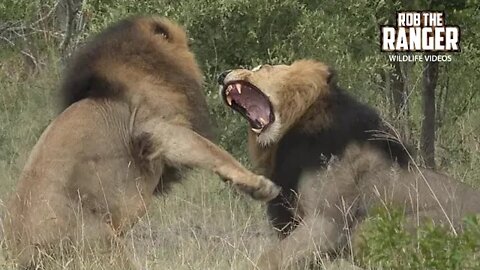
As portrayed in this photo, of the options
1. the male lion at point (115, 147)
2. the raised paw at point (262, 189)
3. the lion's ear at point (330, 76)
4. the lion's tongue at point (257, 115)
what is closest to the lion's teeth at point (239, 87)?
the lion's tongue at point (257, 115)

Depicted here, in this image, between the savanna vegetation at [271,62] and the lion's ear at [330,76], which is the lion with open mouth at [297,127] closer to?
the lion's ear at [330,76]

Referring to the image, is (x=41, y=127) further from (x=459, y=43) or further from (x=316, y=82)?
(x=316, y=82)

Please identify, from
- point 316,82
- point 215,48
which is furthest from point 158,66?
point 215,48

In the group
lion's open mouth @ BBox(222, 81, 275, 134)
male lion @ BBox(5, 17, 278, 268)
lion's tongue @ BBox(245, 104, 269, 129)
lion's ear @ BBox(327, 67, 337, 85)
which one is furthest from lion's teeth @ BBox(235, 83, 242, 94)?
lion's ear @ BBox(327, 67, 337, 85)

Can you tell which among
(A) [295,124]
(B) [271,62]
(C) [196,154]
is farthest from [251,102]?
(B) [271,62]

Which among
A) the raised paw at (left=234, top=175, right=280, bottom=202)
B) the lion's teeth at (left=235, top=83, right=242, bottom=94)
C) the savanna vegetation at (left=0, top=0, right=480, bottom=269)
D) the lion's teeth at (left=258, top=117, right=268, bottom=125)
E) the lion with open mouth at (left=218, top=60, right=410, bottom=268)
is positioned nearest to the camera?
the raised paw at (left=234, top=175, right=280, bottom=202)

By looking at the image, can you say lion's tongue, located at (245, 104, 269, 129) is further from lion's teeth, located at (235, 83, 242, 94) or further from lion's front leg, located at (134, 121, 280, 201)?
lion's front leg, located at (134, 121, 280, 201)

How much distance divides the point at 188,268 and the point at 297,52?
3.28 metres

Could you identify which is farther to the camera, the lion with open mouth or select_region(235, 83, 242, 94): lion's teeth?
select_region(235, 83, 242, 94): lion's teeth

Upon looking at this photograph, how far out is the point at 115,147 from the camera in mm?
5992

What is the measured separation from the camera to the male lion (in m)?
5.66

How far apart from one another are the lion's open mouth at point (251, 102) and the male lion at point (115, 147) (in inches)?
6.9

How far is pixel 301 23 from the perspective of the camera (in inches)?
337

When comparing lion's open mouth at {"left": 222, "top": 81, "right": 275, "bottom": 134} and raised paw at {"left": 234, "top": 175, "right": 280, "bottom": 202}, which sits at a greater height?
lion's open mouth at {"left": 222, "top": 81, "right": 275, "bottom": 134}
